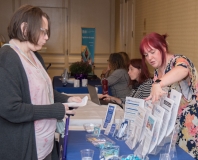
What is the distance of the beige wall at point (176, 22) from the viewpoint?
9.06ft

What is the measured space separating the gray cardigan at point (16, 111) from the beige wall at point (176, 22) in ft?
5.83

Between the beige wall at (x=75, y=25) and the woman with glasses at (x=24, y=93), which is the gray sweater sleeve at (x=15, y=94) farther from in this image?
the beige wall at (x=75, y=25)

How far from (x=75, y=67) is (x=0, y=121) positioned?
325 cm

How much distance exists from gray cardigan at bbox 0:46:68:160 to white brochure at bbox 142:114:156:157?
41 cm

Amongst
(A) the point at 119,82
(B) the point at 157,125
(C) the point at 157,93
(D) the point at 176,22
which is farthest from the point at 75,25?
(B) the point at 157,125

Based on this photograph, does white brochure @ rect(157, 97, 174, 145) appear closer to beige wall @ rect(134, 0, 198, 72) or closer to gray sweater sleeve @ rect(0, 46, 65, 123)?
gray sweater sleeve @ rect(0, 46, 65, 123)

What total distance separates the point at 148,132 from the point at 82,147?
1.34 feet

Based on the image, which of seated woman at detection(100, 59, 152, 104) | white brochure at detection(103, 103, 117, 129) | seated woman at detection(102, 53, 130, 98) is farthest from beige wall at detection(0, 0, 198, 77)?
white brochure at detection(103, 103, 117, 129)

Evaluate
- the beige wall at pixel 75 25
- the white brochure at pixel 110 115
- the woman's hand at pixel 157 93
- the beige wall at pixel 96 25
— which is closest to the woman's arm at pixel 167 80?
the woman's hand at pixel 157 93

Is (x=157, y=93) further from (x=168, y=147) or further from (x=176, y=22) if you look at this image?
(x=176, y=22)

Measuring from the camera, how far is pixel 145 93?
112 inches

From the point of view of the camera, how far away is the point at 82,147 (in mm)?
1628

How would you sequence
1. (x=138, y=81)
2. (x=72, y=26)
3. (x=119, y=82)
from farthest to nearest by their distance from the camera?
(x=72, y=26)
(x=119, y=82)
(x=138, y=81)

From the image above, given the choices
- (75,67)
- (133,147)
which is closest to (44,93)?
(133,147)
